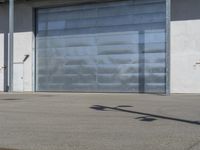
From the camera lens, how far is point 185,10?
33.0 meters

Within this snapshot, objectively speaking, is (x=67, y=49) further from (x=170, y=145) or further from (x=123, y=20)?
(x=170, y=145)

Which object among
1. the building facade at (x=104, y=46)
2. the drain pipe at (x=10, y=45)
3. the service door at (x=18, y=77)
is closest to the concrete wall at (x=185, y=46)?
the building facade at (x=104, y=46)

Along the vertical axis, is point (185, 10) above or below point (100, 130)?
above

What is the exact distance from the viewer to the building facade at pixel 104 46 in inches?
1299

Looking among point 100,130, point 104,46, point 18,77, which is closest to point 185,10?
point 104,46

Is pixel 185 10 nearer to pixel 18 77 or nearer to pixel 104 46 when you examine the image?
pixel 104 46

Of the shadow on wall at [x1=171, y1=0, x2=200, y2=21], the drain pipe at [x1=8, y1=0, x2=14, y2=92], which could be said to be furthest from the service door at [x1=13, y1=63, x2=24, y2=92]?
the shadow on wall at [x1=171, y1=0, x2=200, y2=21]

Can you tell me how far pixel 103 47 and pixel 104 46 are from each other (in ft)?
0.35

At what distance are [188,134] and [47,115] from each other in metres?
6.63

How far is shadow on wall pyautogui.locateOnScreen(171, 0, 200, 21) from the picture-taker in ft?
107

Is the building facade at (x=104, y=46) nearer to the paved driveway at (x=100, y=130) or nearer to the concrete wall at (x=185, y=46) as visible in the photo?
the concrete wall at (x=185, y=46)

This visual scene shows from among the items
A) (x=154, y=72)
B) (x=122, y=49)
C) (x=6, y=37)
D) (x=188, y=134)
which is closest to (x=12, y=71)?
(x=6, y=37)

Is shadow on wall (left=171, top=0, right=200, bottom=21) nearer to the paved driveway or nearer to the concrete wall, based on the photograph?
the concrete wall

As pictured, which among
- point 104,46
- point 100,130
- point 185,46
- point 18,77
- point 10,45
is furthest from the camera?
point 18,77
